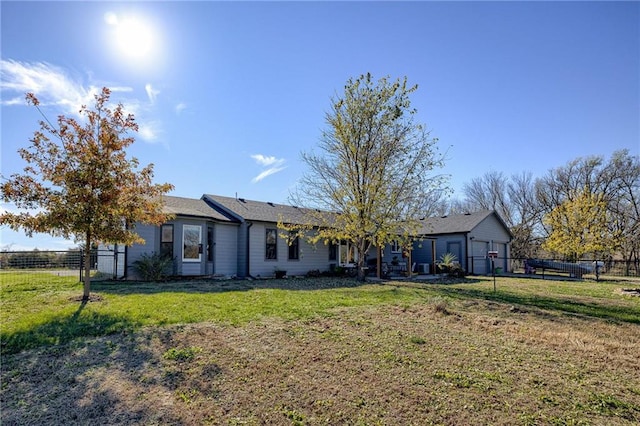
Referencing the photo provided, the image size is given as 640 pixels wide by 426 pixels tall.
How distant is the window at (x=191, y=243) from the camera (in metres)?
14.8

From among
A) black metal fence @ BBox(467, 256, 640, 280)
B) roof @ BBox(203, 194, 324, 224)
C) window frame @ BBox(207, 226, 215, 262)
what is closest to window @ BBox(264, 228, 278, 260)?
roof @ BBox(203, 194, 324, 224)

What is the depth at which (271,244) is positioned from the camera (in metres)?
17.5

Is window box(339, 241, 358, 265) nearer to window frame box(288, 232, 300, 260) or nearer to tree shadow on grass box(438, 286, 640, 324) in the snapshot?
window frame box(288, 232, 300, 260)

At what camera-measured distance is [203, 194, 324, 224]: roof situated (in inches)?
667

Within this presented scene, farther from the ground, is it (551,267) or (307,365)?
(307,365)

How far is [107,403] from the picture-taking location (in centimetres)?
362

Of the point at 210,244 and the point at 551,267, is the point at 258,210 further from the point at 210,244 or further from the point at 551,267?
the point at 551,267

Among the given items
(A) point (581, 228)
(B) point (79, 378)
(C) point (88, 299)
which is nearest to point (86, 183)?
(C) point (88, 299)

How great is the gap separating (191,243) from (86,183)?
732 cm

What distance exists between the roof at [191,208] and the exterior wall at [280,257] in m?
1.51

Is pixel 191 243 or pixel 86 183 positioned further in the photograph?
pixel 191 243

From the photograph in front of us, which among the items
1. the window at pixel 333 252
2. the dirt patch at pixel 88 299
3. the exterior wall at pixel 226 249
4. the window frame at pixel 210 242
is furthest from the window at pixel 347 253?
the dirt patch at pixel 88 299

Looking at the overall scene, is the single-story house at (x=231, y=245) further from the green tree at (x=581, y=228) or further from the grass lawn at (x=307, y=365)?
the green tree at (x=581, y=228)

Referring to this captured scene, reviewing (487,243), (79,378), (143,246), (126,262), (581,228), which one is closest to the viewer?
(79,378)
